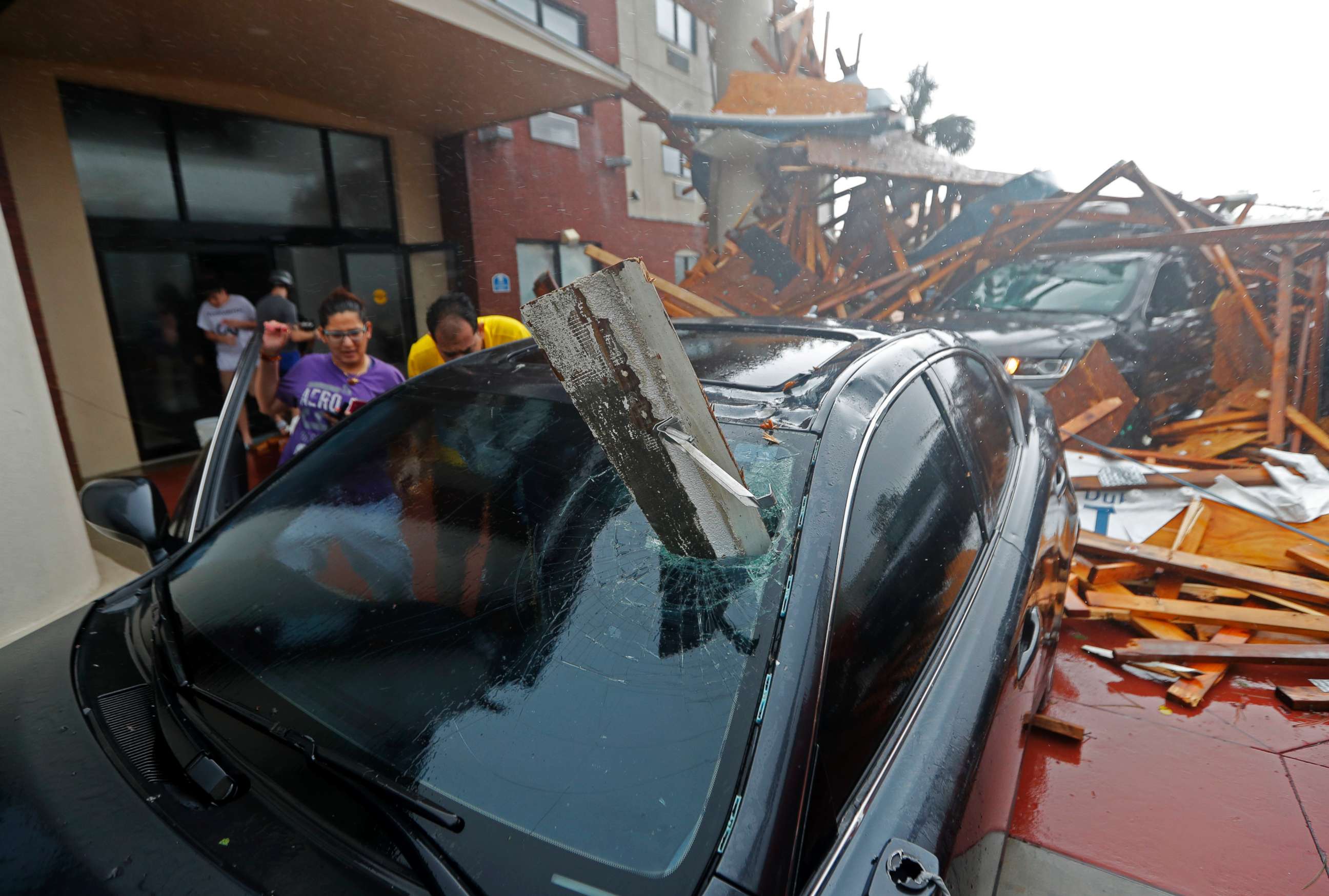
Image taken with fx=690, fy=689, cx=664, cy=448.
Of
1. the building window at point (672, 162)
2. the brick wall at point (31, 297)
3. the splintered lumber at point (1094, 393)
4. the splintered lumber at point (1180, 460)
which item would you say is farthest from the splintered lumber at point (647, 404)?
the building window at point (672, 162)

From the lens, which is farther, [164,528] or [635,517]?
[164,528]

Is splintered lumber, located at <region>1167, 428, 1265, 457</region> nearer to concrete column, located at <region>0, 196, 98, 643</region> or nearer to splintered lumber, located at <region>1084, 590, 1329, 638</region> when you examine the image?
splintered lumber, located at <region>1084, 590, 1329, 638</region>

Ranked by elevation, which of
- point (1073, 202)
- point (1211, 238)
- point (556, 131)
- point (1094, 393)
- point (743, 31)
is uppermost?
point (743, 31)

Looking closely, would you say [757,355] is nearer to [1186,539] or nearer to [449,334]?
[449,334]

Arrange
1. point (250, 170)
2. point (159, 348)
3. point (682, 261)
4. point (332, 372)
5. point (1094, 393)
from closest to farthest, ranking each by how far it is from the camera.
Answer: point (332, 372) → point (1094, 393) → point (159, 348) → point (250, 170) → point (682, 261)

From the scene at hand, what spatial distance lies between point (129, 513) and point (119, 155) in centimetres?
576

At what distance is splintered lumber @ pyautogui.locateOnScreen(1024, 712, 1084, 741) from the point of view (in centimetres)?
236

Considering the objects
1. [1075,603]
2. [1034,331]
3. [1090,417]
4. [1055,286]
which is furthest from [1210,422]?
[1075,603]

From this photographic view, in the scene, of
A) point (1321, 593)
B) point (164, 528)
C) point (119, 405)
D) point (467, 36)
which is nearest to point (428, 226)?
point (467, 36)

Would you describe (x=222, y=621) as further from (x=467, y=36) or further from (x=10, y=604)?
(x=467, y=36)

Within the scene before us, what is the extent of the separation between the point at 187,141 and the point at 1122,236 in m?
8.78

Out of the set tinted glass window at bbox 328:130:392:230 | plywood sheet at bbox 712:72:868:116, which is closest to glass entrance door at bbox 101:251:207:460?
tinted glass window at bbox 328:130:392:230

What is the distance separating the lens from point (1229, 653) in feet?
9.48

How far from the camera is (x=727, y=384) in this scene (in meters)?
1.63
